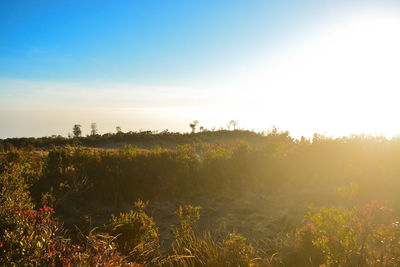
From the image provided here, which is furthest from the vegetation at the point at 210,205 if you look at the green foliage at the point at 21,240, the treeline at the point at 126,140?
the treeline at the point at 126,140

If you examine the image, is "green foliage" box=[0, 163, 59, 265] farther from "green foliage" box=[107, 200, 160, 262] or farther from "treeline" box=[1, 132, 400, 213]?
"treeline" box=[1, 132, 400, 213]

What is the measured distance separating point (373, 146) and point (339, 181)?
9.05 ft

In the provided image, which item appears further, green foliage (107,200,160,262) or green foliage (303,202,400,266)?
green foliage (107,200,160,262)

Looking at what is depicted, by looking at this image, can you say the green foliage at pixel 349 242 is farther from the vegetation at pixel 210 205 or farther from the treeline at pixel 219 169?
the treeline at pixel 219 169

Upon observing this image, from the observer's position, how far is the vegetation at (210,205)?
3834 millimetres

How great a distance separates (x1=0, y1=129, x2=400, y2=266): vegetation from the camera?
3834mm

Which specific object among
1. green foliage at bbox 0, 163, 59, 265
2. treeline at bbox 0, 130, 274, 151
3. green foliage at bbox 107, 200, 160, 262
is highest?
treeline at bbox 0, 130, 274, 151

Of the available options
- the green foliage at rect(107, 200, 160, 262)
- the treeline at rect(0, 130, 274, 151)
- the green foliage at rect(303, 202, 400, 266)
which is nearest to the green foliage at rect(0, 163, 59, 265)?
the green foliage at rect(107, 200, 160, 262)

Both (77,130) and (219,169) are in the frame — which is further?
(77,130)

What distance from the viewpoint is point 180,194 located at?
8.01 m

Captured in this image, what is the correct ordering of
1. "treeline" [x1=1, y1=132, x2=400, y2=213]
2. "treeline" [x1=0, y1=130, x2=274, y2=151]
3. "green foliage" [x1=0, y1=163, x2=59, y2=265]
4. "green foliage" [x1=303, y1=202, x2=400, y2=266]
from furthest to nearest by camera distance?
"treeline" [x1=0, y1=130, x2=274, y2=151] → "treeline" [x1=1, y1=132, x2=400, y2=213] → "green foliage" [x1=303, y1=202, x2=400, y2=266] → "green foliage" [x1=0, y1=163, x2=59, y2=265]

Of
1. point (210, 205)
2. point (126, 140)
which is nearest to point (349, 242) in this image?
point (210, 205)

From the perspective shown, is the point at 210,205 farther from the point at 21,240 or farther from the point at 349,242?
the point at 21,240

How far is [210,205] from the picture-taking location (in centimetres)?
754
